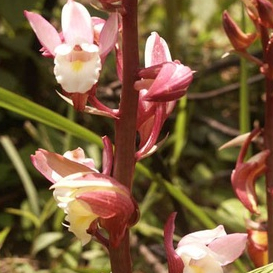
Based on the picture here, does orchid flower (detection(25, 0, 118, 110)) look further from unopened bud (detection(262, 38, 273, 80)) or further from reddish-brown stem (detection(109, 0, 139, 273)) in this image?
unopened bud (detection(262, 38, 273, 80))

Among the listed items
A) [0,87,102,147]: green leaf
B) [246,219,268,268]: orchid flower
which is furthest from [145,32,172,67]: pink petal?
[246,219,268,268]: orchid flower

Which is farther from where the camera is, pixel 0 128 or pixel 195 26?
pixel 195 26

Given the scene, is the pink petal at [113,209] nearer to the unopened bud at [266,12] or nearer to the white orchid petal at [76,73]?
the white orchid petal at [76,73]

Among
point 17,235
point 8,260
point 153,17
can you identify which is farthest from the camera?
point 153,17

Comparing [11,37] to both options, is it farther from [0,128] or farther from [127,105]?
[127,105]

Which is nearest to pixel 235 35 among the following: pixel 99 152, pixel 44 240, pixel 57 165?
pixel 57 165

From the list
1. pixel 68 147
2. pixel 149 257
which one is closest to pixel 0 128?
pixel 68 147

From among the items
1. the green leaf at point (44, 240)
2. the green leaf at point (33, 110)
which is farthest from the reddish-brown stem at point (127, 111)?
the green leaf at point (44, 240)
